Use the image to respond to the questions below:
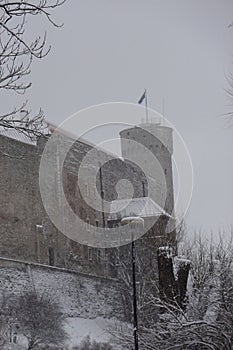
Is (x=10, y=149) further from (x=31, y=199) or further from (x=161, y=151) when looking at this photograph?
(x=161, y=151)

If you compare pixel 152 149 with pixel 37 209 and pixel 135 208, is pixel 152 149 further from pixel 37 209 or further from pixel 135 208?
pixel 37 209

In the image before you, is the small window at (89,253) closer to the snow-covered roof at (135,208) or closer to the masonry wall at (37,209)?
the masonry wall at (37,209)

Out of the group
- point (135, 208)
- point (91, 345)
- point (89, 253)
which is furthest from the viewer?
point (135, 208)

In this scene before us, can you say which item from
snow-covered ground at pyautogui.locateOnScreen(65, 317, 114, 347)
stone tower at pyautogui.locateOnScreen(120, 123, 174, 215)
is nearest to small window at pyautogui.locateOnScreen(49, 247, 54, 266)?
snow-covered ground at pyautogui.locateOnScreen(65, 317, 114, 347)

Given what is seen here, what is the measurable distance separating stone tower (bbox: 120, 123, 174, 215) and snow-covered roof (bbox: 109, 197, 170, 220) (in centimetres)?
649

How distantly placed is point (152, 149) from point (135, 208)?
30.2 ft

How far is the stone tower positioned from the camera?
4535cm

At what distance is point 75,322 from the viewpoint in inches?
1136

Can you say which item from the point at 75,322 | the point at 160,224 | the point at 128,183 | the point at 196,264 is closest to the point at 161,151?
the point at 128,183

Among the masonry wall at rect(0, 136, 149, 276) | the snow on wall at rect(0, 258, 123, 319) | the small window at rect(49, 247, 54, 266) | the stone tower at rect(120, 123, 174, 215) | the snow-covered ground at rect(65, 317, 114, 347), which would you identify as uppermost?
the stone tower at rect(120, 123, 174, 215)

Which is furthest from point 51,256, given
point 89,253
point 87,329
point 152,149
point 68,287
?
point 152,149

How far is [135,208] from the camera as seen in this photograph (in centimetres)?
3762

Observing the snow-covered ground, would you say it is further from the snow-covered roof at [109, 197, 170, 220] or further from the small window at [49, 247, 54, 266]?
the snow-covered roof at [109, 197, 170, 220]

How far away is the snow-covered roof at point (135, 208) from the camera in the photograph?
36803 mm
